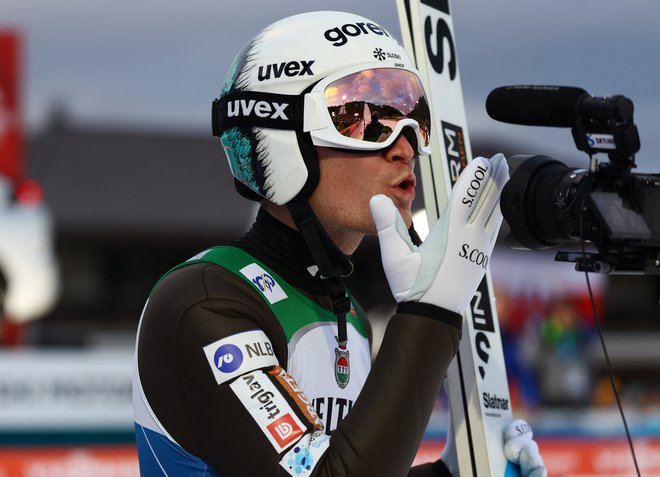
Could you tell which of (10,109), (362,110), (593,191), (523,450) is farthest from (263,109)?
(10,109)

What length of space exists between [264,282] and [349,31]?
0.68 meters

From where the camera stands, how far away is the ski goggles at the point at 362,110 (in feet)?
8.18

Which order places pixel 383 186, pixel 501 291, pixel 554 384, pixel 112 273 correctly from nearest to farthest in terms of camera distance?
pixel 383 186
pixel 554 384
pixel 501 291
pixel 112 273

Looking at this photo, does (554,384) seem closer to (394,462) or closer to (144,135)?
(394,462)

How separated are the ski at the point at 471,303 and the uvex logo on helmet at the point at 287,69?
73 cm

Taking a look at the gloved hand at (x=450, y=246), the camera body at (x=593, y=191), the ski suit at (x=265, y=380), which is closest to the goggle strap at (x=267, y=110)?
the ski suit at (x=265, y=380)

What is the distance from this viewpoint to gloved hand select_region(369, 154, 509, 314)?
2188 mm

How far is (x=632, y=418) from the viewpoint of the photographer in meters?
12.0

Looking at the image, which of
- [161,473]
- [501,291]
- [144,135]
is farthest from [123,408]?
[144,135]

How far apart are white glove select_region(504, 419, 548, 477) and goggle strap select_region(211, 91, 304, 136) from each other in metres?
1.13

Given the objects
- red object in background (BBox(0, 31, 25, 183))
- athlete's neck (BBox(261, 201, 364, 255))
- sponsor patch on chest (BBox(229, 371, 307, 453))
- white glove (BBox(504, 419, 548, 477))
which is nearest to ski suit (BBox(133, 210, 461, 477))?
sponsor patch on chest (BBox(229, 371, 307, 453))

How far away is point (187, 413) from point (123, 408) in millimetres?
6955

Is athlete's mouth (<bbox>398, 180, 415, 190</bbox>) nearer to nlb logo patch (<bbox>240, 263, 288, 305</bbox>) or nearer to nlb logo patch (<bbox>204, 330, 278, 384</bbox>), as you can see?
nlb logo patch (<bbox>240, 263, 288, 305</bbox>)

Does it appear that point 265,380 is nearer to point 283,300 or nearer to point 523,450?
point 283,300
